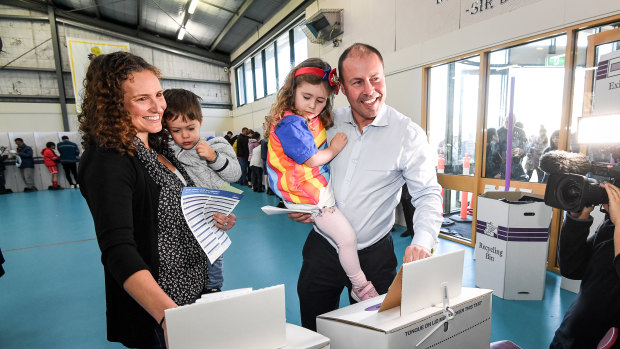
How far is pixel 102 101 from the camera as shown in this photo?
86 centimetres

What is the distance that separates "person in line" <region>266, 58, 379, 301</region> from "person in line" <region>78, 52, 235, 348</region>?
558mm

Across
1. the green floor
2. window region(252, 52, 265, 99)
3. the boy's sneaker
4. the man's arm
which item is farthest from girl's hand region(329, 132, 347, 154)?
window region(252, 52, 265, 99)

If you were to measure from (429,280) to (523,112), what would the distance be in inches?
154

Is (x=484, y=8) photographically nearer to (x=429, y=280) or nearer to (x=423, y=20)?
(x=423, y=20)

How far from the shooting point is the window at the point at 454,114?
4.15 meters

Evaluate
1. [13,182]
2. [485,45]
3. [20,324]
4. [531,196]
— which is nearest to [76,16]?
[13,182]

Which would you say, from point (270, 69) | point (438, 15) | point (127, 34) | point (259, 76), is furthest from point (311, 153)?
point (127, 34)

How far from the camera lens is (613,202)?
115 cm

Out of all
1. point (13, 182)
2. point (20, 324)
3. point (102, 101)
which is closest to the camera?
point (102, 101)

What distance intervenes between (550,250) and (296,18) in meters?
7.45

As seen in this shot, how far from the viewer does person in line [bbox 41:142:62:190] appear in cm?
1004

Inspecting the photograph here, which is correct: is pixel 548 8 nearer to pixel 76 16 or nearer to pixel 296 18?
pixel 296 18

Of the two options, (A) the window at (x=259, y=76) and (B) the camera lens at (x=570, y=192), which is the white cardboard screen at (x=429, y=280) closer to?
(B) the camera lens at (x=570, y=192)

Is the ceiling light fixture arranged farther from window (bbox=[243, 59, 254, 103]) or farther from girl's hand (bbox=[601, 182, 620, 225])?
girl's hand (bbox=[601, 182, 620, 225])
